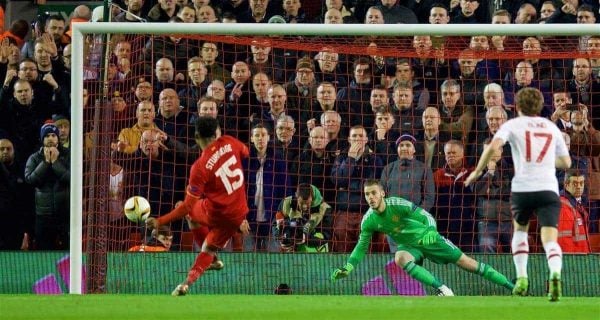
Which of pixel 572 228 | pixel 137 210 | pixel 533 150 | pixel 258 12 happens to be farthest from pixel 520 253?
pixel 258 12

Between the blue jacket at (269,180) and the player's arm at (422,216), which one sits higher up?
the blue jacket at (269,180)

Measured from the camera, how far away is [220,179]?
13391mm

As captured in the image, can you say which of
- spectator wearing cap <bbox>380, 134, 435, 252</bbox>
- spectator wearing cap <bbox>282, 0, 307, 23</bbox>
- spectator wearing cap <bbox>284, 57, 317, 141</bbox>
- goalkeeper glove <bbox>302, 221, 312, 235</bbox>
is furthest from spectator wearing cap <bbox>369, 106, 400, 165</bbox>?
spectator wearing cap <bbox>282, 0, 307, 23</bbox>

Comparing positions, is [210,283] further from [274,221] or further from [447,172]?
[447,172]

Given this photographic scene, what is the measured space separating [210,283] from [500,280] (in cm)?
326

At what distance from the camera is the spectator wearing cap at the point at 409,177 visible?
15984 mm

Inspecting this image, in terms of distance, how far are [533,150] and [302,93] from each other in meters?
5.16

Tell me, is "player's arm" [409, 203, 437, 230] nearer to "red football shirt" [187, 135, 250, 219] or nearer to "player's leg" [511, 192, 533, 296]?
"red football shirt" [187, 135, 250, 219]

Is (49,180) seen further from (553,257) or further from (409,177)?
(553,257)

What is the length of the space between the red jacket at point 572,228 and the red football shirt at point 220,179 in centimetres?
405

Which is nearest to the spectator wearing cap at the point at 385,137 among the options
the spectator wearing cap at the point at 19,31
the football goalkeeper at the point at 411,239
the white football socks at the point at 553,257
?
the football goalkeeper at the point at 411,239

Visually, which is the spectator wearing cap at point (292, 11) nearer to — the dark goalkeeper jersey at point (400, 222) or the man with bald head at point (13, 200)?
the dark goalkeeper jersey at point (400, 222)

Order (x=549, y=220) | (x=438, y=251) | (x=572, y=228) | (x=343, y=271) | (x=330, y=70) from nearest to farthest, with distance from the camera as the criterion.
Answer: (x=549, y=220) → (x=343, y=271) → (x=572, y=228) → (x=438, y=251) → (x=330, y=70)

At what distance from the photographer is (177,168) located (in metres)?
16.2
